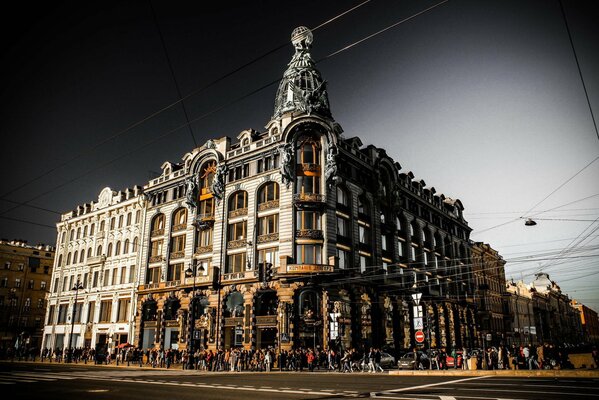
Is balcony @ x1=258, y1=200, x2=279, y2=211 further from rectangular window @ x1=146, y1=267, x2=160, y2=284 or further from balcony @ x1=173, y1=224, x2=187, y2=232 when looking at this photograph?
rectangular window @ x1=146, y1=267, x2=160, y2=284

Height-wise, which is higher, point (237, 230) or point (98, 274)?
point (237, 230)

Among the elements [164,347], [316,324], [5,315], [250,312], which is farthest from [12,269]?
[316,324]

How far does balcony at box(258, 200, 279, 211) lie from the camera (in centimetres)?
4089

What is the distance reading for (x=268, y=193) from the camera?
139 ft

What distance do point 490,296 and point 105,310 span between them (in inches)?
2536

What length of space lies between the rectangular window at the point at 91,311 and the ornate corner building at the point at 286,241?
1076 cm

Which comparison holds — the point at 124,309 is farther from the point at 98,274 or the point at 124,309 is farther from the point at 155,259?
the point at 98,274

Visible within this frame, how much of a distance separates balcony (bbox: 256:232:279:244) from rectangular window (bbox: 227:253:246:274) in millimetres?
2892

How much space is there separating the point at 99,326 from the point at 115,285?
575 centimetres

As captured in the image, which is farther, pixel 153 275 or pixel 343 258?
pixel 153 275

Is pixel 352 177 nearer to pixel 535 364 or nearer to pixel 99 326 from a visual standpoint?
pixel 535 364

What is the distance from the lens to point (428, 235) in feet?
203

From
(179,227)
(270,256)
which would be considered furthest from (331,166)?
(179,227)

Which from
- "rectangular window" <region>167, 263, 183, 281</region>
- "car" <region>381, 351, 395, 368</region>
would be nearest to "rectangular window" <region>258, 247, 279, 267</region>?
"car" <region>381, 351, 395, 368</region>
